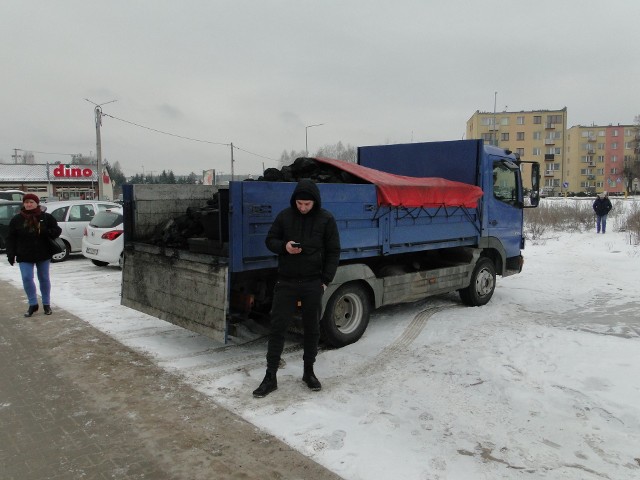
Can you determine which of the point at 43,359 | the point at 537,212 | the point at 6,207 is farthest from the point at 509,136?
the point at 43,359

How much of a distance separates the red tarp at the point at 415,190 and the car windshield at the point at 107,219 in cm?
737

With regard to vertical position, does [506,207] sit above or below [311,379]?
above

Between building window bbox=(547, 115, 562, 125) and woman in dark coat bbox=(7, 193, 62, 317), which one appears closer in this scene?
woman in dark coat bbox=(7, 193, 62, 317)

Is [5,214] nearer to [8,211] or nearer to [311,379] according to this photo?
[8,211]

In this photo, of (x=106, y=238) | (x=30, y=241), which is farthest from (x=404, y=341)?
(x=106, y=238)

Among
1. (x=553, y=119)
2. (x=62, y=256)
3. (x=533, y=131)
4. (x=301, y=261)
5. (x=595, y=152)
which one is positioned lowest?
(x=62, y=256)

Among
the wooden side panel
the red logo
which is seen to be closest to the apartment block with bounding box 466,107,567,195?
the red logo

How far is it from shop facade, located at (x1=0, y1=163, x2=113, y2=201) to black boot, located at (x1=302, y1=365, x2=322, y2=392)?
62.4 metres

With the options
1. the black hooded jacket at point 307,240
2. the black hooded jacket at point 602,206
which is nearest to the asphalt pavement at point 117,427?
the black hooded jacket at point 307,240

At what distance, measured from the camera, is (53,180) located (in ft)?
208

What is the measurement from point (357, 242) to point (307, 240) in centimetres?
174

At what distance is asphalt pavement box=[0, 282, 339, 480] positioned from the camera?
344cm

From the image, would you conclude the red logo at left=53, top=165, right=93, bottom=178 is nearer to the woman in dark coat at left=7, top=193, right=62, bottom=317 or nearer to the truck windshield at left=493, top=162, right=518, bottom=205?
the woman in dark coat at left=7, top=193, right=62, bottom=317

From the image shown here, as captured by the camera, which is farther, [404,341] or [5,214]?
[5,214]
